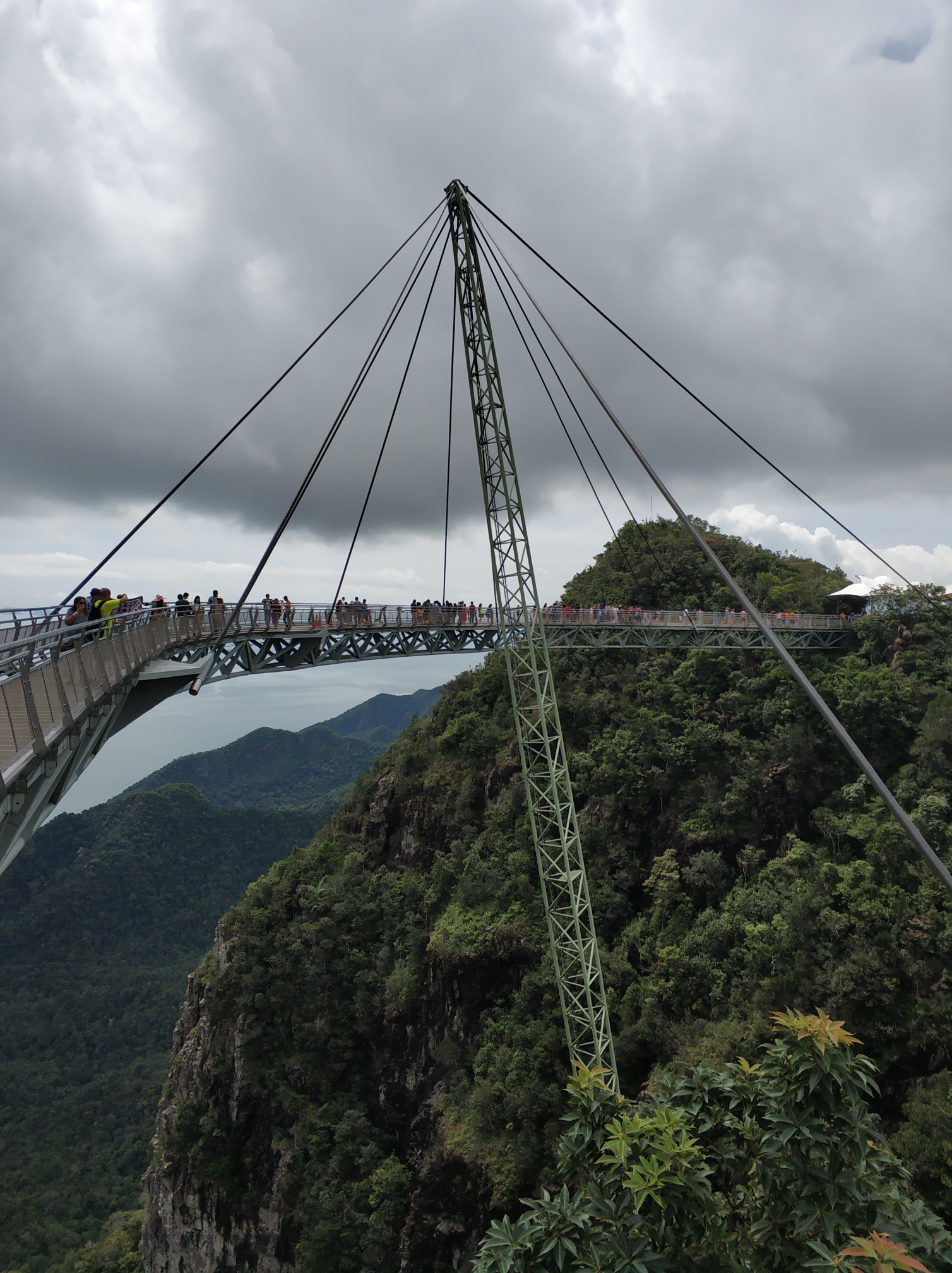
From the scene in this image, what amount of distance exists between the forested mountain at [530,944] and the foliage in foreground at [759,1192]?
32.9 feet

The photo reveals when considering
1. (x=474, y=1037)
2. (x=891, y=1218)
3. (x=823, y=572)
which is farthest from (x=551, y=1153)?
(x=823, y=572)

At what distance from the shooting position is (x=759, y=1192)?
23.4 ft

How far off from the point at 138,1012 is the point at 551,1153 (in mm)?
82765

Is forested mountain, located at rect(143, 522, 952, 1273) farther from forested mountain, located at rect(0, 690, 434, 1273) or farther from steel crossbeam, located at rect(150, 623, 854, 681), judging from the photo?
forested mountain, located at rect(0, 690, 434, 1273)

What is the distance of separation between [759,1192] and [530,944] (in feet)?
64.7

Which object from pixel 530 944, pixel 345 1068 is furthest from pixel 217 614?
pixel 345 1068

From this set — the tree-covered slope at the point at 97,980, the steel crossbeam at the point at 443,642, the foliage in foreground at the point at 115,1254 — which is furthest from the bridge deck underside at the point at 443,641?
the tree-covered slope at the point at 97,980

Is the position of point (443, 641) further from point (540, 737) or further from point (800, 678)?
point (800, 678)

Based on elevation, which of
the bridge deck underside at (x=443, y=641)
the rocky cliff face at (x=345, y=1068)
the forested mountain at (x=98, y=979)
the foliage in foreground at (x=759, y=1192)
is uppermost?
the bridge deck underside at (x=443, y=641)

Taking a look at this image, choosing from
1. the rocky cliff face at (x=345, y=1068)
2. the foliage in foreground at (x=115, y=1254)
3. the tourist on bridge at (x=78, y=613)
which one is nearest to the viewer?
the tourist on bridge at (x=78, y=613)

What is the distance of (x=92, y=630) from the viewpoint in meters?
10.0

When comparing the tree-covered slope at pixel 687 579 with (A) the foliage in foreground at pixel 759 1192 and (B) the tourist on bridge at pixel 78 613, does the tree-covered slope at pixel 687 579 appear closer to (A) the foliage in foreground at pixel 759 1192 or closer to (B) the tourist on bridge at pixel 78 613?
(B) the tourist on bridge at pixel 78 613

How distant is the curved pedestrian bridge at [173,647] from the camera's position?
22.0 ft

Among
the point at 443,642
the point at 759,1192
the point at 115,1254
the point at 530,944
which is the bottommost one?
the point at 115,1254
